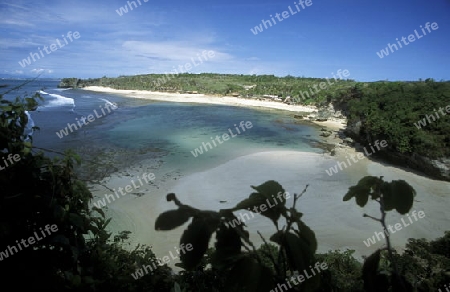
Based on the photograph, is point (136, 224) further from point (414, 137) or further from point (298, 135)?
point (298, 135)

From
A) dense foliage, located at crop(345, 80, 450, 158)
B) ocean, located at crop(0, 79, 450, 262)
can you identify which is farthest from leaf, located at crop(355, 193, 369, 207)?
dense foliage, located at crop(345, 80, 450, 158)

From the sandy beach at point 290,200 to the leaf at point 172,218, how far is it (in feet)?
27.1

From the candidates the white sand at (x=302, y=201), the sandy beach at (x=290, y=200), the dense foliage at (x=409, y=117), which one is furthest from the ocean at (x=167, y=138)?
the dense foliage at (x=409, y=117)

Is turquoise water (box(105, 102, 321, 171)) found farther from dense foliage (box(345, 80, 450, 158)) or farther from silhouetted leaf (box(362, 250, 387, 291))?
silhouetted leaf (box(362, 250, 387, 291))

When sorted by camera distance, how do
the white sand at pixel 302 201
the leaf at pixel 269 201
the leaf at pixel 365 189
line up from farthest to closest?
the white sand at pixel 302 201 → the leaf at pixel 365 189 → the leaf at pixel 269 201

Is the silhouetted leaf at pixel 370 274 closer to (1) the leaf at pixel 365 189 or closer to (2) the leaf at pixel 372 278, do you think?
(2) the leaf at pixel 372 278

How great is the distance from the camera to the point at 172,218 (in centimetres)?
95

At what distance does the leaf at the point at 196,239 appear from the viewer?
2.96 feet

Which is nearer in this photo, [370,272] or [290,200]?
[370,272]

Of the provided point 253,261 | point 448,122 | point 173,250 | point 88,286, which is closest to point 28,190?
point 88,286

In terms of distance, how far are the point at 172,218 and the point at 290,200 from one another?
11.9m

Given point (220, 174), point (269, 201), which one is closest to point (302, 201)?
point (220, 174)

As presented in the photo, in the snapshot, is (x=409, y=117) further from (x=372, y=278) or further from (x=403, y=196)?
(x=372, y=278)

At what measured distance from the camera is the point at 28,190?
1.95 m
